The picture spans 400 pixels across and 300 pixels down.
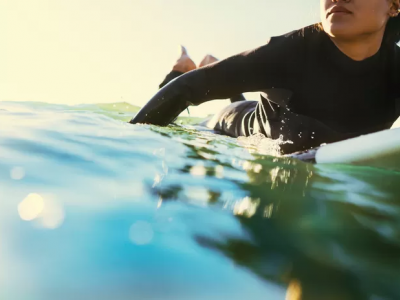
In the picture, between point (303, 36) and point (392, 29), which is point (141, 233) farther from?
point (392, 29)

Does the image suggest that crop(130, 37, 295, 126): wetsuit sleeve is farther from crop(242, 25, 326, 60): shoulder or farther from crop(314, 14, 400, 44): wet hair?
crop(314, 14, 400, 44): wet hair

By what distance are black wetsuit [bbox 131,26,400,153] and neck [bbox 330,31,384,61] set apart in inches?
0.9

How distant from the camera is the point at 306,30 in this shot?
65.3 inches

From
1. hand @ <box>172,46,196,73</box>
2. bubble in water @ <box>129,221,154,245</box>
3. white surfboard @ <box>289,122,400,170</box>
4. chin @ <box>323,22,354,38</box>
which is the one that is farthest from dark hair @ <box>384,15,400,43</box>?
hand @ <box>172,46,196,73</box>

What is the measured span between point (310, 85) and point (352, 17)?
31 cm

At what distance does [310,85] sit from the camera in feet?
5.31

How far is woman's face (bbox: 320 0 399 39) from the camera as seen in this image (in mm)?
1494

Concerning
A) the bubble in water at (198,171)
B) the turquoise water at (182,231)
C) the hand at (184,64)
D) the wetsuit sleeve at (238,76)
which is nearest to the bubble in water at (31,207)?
the turquoise water at (182,231)

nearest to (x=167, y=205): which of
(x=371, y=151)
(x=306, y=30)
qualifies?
(x=371, y=151)

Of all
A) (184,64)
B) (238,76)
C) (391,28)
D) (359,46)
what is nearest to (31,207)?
(238,76)

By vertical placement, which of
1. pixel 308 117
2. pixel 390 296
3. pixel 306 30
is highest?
pixel 306 30

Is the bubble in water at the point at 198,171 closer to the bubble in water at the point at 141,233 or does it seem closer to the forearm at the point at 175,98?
the bubble in water at the point at 141,233

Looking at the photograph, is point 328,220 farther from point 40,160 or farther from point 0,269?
point 40,160

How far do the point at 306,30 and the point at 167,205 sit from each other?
1316mm
